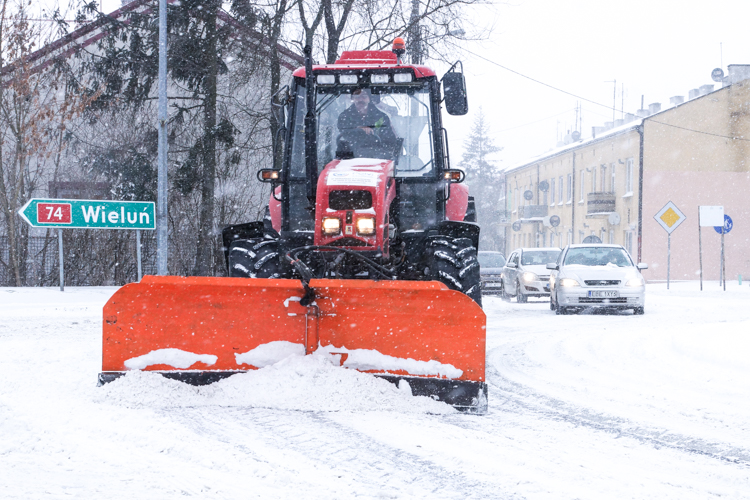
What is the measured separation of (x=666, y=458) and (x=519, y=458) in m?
0.81

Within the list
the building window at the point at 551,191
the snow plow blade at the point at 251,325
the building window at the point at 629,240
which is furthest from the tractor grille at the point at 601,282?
the building window at the point at 551,191

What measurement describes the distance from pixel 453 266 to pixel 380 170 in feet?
3.34

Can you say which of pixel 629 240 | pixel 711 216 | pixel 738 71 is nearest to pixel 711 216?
pixel 711 216

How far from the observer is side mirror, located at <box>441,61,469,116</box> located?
7.48 metres

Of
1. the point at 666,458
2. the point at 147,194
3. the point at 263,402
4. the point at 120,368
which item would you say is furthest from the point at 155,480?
the point at 147,194

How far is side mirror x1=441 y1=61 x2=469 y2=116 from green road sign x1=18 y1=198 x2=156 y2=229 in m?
9.62

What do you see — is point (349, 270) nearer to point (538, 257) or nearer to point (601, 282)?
point (601, 282)

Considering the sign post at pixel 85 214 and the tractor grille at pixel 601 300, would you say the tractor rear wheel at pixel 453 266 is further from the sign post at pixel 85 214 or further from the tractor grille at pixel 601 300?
the sign post at pixel 85 214

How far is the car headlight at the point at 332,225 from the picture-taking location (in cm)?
659

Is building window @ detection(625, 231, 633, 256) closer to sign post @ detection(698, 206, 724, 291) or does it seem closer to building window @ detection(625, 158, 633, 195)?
building window @ detection(625, 158, 633, 195)

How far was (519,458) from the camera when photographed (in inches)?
171

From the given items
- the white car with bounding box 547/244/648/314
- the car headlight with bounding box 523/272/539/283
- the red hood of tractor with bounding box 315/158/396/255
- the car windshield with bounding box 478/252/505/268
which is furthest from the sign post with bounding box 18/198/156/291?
the car windshield with bounding box 478/252/505/268

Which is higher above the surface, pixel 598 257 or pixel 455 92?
pixel 455 92

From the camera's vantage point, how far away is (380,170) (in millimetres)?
6875
